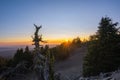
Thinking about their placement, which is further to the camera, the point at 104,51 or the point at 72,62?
the point at 72,62

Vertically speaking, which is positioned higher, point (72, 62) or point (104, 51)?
point (104, 51)

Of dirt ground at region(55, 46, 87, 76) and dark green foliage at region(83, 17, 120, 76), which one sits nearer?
dark green foliage at region(83, 17, 120, 76)

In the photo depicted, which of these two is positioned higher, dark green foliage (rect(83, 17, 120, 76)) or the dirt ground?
dark green foliage (rect(83, 17, 120, 76))

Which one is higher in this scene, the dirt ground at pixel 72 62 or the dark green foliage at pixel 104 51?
the dark green foliage at pixel 104 51

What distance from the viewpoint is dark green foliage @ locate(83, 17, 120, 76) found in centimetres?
2862

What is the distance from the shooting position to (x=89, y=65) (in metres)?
29.8

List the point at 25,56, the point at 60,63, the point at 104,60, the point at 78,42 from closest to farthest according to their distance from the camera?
the point at 104,60, the point at 25,56, the point at 60,63, the point at 78,42

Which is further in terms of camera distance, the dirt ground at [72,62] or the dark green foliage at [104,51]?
the dirt ground at [72,62]

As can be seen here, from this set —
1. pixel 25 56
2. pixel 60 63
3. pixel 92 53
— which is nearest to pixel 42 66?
pixel 92 53

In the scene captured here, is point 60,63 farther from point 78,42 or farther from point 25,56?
point 78,42

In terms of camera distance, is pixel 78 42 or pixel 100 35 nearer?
pixel 100 35

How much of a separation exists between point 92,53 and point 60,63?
4663 centimetres

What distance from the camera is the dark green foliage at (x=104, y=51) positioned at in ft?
93.9

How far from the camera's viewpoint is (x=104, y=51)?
28938mm
